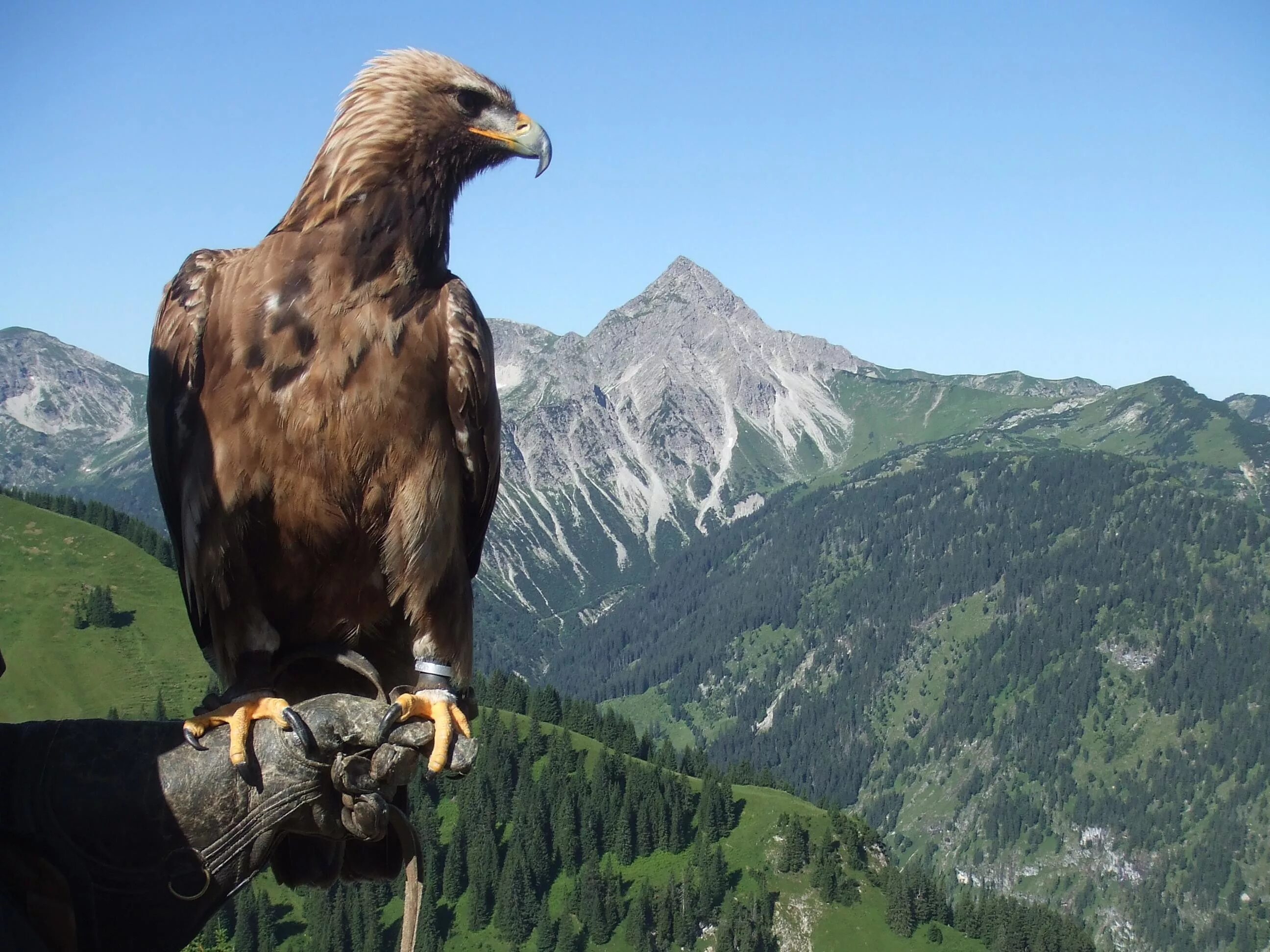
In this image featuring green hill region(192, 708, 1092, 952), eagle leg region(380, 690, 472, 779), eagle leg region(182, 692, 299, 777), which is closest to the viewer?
eagle leg region(182, 692, 299, 777)

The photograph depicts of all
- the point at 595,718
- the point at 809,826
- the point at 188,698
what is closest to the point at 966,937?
the point at 809,826

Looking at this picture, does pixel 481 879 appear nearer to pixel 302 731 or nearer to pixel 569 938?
pixel 569 938

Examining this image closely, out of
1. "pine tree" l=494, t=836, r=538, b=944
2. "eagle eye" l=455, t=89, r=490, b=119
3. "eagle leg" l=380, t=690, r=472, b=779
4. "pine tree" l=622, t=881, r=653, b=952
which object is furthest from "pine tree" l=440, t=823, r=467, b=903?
"eagle eye" l=455, t=89, r=490, b=119

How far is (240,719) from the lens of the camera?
588 centimetres

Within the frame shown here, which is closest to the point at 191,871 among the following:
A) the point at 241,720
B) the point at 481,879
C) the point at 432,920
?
the point at 241,720

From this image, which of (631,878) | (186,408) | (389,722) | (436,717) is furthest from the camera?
(631,878)

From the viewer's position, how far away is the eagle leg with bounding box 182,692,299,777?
18.6 feet

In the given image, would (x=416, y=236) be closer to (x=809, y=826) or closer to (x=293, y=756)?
(x=293, y=756)

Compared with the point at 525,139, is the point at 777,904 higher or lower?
lower

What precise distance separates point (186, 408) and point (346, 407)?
1.11 meters

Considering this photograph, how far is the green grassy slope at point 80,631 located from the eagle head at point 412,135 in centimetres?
11900

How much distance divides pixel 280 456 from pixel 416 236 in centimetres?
158

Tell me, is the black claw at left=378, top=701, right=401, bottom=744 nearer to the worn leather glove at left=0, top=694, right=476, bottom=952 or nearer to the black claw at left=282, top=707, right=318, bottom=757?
the worn leather glove at left=0, top=694, right=476, bottom=952

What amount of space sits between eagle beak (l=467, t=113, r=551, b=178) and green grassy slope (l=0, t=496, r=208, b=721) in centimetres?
11922
